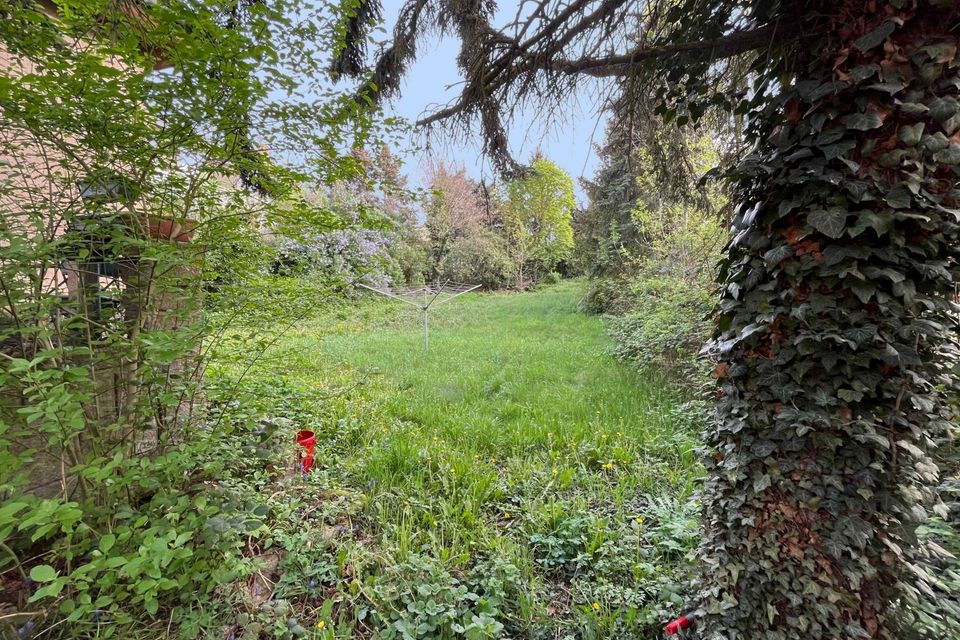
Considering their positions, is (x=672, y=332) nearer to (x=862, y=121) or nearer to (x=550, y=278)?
(x=862, y=121)

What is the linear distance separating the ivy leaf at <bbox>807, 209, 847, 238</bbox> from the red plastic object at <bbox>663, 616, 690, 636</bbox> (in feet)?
5.01

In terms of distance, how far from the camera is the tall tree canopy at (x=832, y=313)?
40.7 inches

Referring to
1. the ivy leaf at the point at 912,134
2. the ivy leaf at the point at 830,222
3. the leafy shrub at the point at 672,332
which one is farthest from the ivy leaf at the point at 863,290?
the leafy shrub at the point at 672,332

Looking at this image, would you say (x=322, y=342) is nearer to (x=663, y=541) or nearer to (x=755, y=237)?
(x=663, y=541)

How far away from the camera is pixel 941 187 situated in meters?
1.04

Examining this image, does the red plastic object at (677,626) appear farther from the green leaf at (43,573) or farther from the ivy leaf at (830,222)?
the green leaf at (43,573)

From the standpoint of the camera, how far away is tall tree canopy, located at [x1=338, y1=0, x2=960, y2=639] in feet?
3.39

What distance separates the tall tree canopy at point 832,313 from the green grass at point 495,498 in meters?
0.55

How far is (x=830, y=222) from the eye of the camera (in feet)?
3.57

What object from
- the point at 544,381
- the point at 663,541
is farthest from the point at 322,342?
the point at 663,541

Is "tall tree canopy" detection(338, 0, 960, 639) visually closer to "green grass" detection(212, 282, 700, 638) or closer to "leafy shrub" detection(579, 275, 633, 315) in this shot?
"green grass" detection(212, 282, 700, 638)

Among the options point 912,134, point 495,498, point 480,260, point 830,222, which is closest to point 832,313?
point 830,222

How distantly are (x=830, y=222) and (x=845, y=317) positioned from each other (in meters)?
0.29

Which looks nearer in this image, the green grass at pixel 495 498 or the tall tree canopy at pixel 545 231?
the green grass at pixel 495 498
